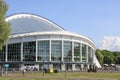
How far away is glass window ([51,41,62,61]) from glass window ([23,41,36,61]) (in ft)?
23.1

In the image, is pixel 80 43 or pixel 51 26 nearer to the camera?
pixel 80 43

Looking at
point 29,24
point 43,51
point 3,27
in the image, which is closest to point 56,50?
point 43,51

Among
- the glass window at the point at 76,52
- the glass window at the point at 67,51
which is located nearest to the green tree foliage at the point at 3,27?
the glass window at the point at 67,51

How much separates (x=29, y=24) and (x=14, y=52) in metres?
22.0

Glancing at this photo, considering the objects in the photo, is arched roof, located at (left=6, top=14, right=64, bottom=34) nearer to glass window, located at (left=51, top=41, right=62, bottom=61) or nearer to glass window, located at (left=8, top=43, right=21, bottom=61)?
glass window, located at (left=8, top=43, right=21, bottom=61)

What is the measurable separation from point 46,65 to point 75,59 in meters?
12.9

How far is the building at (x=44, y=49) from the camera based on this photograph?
128 m

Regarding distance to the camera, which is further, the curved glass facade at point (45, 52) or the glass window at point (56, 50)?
the glass window at point (56, 50)

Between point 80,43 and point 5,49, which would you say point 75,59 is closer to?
point 80,43

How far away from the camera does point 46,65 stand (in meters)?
129

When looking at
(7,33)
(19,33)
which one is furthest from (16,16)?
(7,33)

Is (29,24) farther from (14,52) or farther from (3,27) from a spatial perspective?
(3,27)

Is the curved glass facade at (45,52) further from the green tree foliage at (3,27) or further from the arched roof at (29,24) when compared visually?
the green tree foliage at (3,27)

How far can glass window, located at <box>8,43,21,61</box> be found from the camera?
128m
